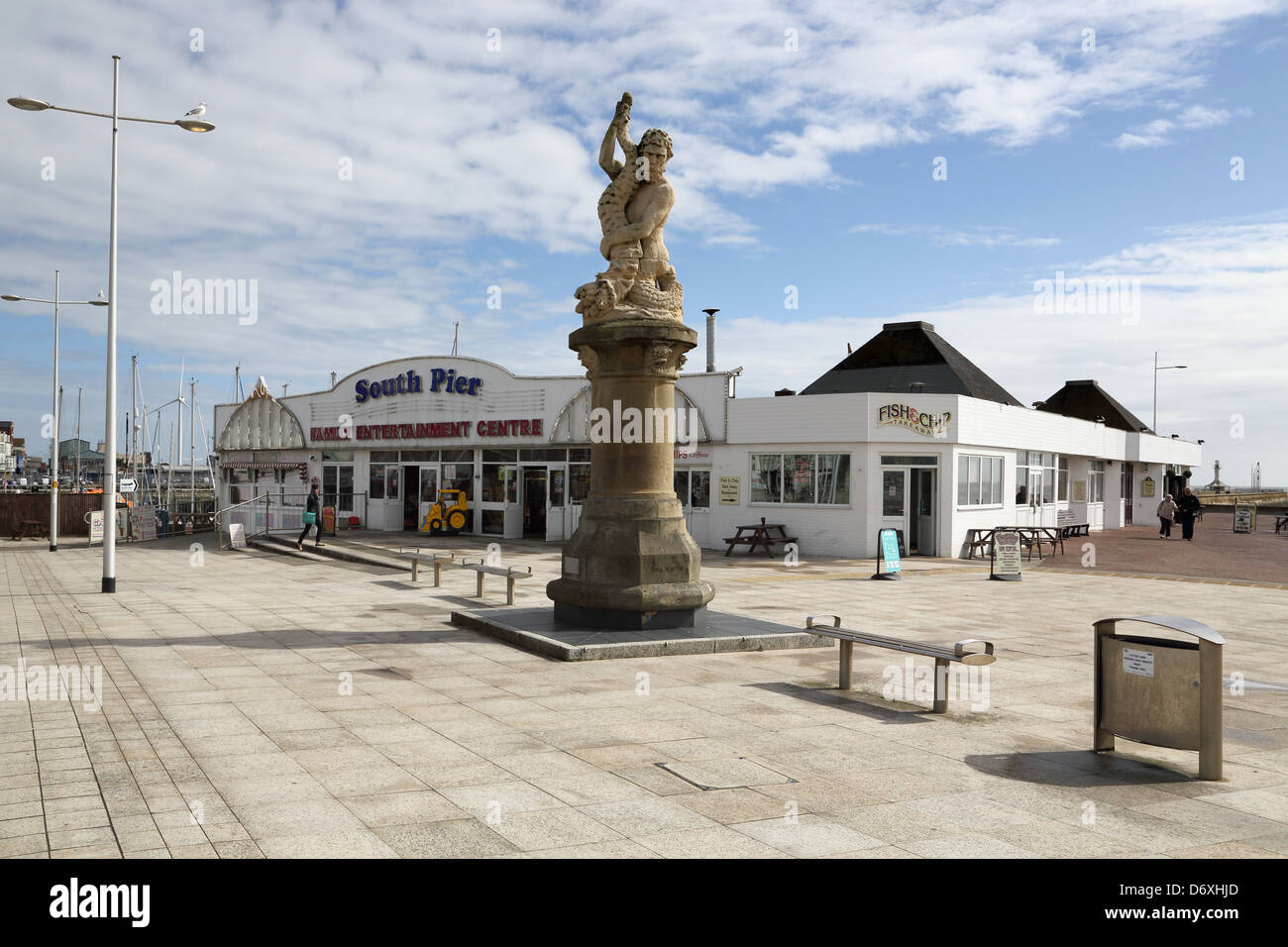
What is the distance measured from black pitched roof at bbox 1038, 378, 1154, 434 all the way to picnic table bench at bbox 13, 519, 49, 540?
4157 cm

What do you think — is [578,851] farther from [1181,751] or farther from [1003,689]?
A: [1003,689]

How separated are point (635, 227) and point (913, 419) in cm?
1389

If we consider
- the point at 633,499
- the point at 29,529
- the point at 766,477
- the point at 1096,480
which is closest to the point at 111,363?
the point at 633,499

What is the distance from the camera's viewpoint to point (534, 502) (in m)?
28.1

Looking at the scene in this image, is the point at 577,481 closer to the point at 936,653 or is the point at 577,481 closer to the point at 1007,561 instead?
the point at 1007,561

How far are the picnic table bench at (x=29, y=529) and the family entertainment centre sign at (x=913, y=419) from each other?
1054 inches

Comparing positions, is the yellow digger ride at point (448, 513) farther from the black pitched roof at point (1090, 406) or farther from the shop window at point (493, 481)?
the black pitched roof at point (1090, 406)

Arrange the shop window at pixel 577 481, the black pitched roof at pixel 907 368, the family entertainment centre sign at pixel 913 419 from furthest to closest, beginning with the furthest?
1. the black pitched roof at pixel 907 368
2. the shop window at pixel 577 481
3. the family entertainment centre sign at pixel 913 419

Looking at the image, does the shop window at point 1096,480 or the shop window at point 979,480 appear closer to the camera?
the shop window at point 979,480

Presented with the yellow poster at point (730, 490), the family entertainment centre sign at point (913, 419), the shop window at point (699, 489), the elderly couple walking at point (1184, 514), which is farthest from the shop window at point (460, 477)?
the elderly couple walking at point (1184, 514)

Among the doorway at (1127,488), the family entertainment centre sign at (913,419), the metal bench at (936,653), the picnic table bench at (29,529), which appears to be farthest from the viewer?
the doorway at (1127,488)

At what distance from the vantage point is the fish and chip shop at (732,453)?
76.4ft
